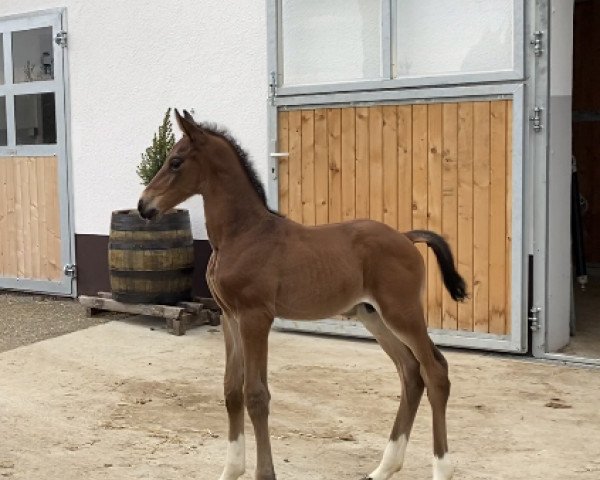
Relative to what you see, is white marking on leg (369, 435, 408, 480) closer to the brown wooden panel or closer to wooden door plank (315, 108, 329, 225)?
wooden door plank (315, 108, 329, 225)

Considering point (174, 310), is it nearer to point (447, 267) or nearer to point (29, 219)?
point (29, 219)

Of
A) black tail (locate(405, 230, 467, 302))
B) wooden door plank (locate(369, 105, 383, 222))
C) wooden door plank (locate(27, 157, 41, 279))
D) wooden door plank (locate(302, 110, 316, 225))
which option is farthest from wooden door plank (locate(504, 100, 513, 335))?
wooden door plank (locate(27, 157, 41, 279))

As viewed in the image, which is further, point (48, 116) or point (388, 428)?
point (48, 116)

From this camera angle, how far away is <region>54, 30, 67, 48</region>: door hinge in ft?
25.1

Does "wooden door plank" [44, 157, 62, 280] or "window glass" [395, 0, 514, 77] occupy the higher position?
"window glass" [395, 0, 514, 77]

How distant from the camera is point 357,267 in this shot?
336 centimetres

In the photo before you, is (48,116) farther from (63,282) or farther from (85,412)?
(85,412)

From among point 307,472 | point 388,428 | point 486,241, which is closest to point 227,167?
point 307,472

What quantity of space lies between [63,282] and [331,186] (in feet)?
10.5

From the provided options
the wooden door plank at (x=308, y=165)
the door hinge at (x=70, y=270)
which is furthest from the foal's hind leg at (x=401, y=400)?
the door hinge at (x=70, y=270)

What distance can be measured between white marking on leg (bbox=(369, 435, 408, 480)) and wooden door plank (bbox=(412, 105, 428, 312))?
2429 millimetres

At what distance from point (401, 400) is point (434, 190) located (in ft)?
8.36

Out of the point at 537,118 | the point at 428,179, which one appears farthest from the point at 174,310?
the point at 537,118

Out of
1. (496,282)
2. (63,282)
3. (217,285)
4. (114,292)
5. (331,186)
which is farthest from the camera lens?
(63,282)
